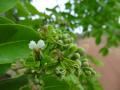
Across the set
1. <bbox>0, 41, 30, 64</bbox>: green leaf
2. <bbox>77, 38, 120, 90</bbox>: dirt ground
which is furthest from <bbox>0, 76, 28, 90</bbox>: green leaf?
<bbox>77, 38, 120, 90</bbox>: dirt ground

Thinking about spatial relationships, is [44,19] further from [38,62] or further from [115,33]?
[115,33]

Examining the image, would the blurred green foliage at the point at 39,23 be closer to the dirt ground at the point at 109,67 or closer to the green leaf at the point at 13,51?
the green leaf at the point at 13,51

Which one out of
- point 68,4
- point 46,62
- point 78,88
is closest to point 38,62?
point 46,62

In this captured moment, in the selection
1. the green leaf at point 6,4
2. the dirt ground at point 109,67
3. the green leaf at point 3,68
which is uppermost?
the dirt ground at point 109,67

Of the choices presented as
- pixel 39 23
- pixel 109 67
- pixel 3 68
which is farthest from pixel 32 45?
pixel 109 67

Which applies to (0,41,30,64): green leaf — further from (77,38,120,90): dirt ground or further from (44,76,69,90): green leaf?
(77,38,120,90): dirt ground

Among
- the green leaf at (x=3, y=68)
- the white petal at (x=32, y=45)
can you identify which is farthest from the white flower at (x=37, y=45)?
the green leaf at (x=3, y=68)

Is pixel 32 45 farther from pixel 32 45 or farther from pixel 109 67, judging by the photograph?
pixel 109 67
